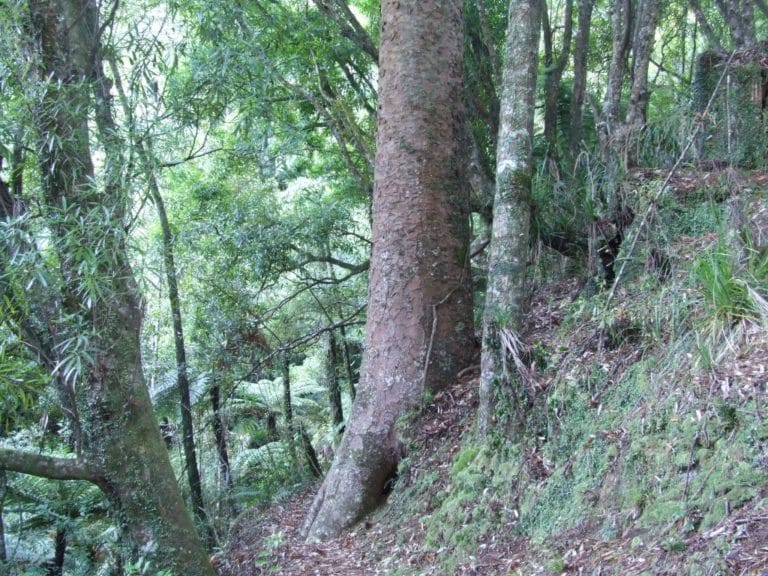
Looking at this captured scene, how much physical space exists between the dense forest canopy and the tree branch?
0.02 meters

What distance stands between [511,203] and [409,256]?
1.28 m

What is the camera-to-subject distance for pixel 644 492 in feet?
11.7

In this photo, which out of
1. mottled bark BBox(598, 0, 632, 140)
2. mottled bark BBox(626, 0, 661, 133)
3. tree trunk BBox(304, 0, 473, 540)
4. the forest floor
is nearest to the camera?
the forest floor

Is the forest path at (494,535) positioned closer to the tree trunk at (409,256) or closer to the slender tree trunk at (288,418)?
the tree trunk at (409,256)

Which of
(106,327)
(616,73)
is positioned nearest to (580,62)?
(616,73)

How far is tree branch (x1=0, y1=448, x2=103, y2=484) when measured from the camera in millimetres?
4633

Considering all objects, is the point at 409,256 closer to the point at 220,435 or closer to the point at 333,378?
the point at 220,435

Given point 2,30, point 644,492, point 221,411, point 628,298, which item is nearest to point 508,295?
point 628,298

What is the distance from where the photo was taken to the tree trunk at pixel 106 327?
181 inches

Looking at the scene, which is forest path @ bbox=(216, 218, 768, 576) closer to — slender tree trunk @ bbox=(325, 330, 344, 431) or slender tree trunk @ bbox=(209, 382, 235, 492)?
slender tree trunk @ bbox=(209, 382, 235, 492)

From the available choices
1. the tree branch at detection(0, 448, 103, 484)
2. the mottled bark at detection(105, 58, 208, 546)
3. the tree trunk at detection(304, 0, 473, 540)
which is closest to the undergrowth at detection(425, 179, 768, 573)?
the tree trunk at detection(304, 0, 473, 540)

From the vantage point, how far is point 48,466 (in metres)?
4.81

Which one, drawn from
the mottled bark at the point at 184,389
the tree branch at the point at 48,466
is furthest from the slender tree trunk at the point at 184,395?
the tree branch at the point at 48,466

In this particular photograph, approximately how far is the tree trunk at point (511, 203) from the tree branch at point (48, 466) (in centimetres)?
Answer: 304
